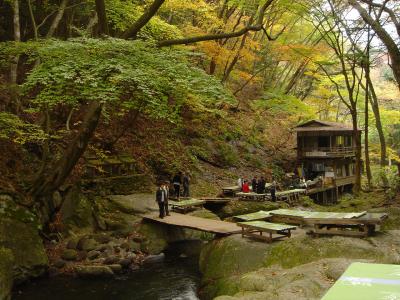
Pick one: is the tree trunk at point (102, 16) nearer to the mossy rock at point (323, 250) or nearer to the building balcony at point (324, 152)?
the mossy rock at point (323, 250)

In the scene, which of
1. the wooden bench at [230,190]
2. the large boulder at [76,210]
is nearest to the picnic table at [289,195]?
the wooden bench at [230,190]

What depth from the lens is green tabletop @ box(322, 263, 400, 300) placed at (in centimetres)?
348

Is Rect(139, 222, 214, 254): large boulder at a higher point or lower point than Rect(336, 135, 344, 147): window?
lower

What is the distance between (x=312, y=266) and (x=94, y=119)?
8059mm

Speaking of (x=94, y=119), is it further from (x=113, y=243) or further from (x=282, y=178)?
(x=282, y=178)

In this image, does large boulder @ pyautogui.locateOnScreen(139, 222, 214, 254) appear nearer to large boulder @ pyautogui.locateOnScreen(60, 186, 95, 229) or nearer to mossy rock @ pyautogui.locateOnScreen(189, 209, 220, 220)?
mossy rock @ pyautogui.locateOnScreen(189, 209, 220, 220)

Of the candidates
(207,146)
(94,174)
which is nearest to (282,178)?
(207,146)

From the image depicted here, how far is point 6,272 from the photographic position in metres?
10.7

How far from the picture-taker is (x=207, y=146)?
1141 inches

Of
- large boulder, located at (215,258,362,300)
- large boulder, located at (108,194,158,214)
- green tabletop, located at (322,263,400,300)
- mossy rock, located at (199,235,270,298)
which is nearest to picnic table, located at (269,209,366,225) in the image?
mossy rock, located at (199,235,270,298)

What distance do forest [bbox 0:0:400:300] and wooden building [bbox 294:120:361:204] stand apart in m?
1.59

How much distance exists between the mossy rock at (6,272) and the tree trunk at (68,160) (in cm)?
353

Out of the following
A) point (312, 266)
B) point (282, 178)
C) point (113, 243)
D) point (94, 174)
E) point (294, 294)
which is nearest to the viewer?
point (294, 294)

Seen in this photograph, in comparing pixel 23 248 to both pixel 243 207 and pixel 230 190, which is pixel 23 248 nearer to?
pixel 243 207
